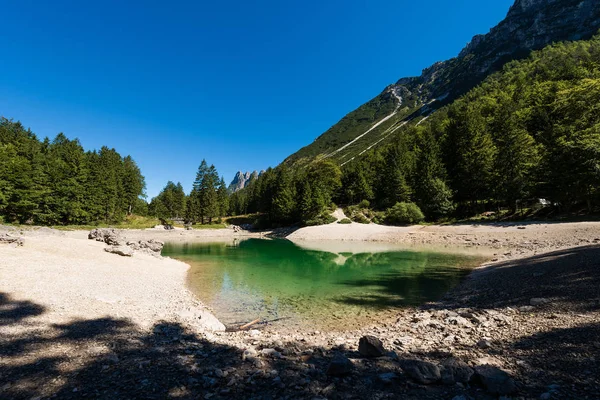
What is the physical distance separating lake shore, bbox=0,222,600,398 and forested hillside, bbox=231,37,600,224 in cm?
3195

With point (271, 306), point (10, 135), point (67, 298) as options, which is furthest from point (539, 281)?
point (10, 135)

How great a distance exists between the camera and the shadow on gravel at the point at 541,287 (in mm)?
8052

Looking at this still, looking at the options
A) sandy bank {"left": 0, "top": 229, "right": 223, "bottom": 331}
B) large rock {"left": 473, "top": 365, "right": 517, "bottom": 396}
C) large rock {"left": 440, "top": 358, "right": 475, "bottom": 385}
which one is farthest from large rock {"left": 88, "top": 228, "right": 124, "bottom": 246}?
large rock {"left": 473, "top": 365, "right": 517, "bottom": 396}

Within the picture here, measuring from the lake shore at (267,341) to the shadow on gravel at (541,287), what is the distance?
58 mm

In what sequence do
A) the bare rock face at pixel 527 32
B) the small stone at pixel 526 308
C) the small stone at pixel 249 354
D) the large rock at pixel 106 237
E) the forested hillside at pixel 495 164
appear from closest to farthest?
the small stone at pixel 249 354
the small stone at pixel 526 308
the large rock at pixel 106 237
the forested hillside at pixel 495 164
the bare rock face at pixel 527 32

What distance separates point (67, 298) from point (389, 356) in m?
11.2

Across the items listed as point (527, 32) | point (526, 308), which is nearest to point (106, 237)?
point (526, 308)

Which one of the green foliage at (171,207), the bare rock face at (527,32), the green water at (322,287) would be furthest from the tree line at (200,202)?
the bare rock face at (527,32)

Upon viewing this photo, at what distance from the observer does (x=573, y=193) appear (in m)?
33.4

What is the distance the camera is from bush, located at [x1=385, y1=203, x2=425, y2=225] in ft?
167

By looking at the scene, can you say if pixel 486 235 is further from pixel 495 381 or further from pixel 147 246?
pixel 147 246

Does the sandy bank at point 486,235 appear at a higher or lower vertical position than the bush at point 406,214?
lower

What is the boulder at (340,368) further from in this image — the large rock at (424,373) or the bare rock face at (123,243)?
the bare rock face at (123,243)

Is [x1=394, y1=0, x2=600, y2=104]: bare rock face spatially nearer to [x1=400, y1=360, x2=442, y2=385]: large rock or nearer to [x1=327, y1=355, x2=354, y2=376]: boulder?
[x1=400, y1=360, x2=442, y2=385]: large rock
